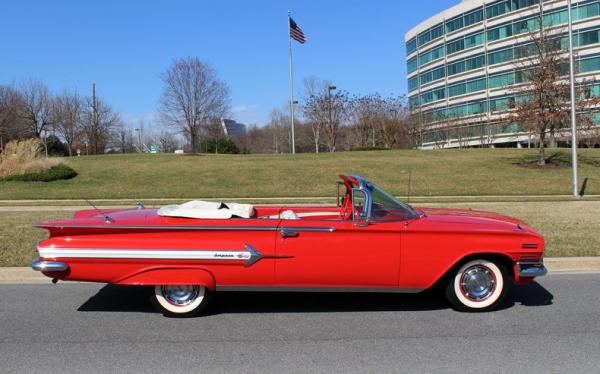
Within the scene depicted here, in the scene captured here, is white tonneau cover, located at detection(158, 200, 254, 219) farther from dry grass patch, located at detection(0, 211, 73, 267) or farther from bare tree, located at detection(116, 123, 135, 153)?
bare tree, located at detection(116, 123, 135, 153)

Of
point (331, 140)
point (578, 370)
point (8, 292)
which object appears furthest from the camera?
point (331, 140)

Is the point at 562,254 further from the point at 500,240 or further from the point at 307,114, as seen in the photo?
the point at 307,114

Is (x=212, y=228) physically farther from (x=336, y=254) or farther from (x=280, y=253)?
(x=336, y=254)

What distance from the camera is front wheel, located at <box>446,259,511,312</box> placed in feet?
16.8

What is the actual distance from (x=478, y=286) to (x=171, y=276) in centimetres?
304

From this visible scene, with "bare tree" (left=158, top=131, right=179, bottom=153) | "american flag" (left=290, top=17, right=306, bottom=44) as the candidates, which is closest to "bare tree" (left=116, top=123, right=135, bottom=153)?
"bare tree" (left=158, top=131, right=179, bottom=153)

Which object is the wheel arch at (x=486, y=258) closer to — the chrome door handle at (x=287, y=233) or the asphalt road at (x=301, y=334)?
the asphalt road at (x=301, y=334)

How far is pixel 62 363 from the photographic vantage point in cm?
396

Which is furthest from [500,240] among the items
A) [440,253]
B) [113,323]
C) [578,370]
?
[113,323]

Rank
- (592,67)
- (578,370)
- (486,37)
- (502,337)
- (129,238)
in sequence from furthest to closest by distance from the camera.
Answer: (486,37), (592,67), (129,238), (502,337), (578,370)

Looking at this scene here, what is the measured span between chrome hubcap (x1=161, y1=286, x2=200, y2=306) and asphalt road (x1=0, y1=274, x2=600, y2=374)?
19 cm

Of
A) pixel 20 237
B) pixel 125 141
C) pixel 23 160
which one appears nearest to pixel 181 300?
pixel 20 237

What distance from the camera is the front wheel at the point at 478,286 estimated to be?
5.11m

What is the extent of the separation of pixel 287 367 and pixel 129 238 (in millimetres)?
2010
